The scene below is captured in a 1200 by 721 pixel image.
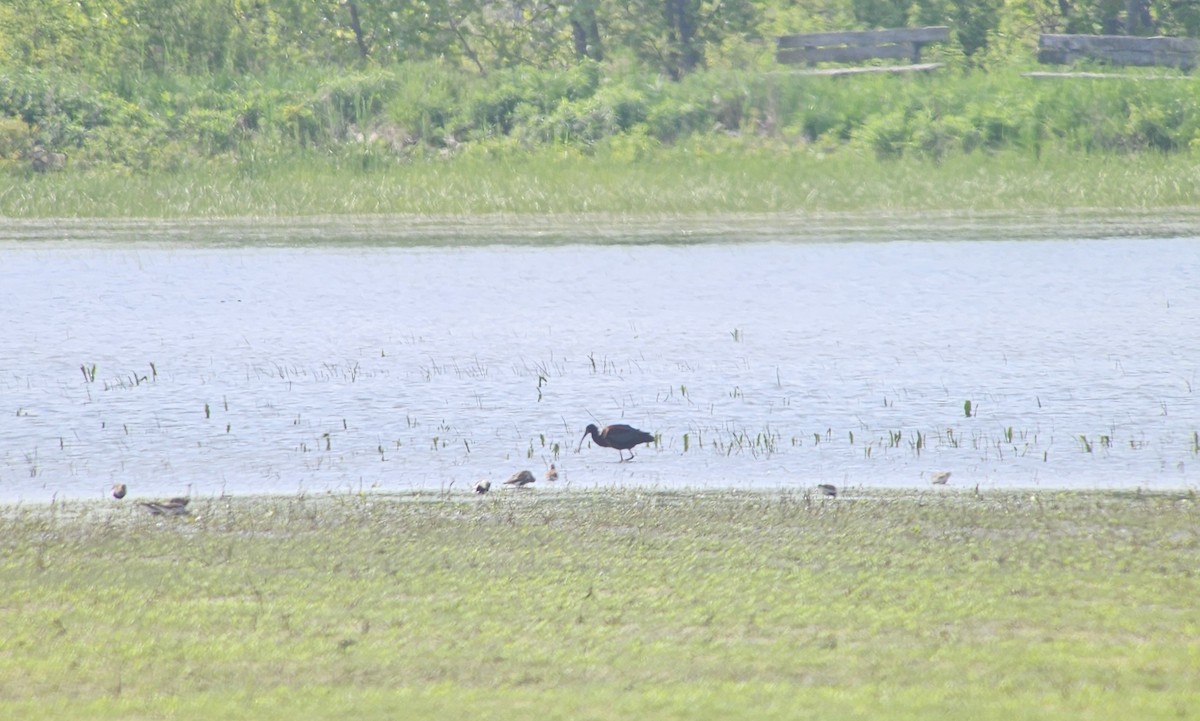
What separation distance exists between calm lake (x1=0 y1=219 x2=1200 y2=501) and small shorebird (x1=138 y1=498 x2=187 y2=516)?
0.62 metres

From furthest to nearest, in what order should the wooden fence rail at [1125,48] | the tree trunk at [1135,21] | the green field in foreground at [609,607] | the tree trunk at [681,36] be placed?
the tree trunk at [681,36], the tree trunk at [1135,21], the wooden fence rail at [1125,48], the green field in foreground at [609,607]

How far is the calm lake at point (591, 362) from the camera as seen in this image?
9.59m

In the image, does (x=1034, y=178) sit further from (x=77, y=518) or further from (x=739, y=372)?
(x=77, y=518)

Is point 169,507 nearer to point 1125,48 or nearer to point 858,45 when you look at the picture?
point 1125,48

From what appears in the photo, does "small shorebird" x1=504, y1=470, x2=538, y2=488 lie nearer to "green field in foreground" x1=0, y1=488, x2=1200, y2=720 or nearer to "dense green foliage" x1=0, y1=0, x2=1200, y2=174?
"green field in foreground" x1=0, y1=488, x2=1200, y2=720

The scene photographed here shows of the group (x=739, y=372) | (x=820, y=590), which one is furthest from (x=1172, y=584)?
(x=739, y=372)

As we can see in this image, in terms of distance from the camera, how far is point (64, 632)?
245 inches

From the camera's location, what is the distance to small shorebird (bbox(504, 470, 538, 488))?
887 cm

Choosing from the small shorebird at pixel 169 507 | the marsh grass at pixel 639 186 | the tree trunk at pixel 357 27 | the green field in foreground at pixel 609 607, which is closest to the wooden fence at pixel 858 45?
the marsh grass at pixel 639 186

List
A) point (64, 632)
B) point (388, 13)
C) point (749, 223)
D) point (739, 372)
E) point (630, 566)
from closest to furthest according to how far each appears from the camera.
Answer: point (64, 632) < point (630, 566) < point (739, 372) < point (749, 223) < point (388, 13)

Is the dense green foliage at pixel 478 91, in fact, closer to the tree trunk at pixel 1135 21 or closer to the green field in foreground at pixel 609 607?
the tree trunk at pixel 1135 21

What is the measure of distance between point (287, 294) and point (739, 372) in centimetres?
640

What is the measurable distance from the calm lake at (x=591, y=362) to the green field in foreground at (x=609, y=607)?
0.87 meters

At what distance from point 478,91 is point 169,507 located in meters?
20.8
